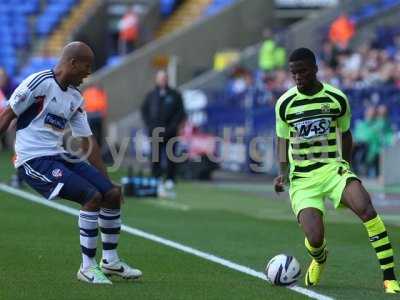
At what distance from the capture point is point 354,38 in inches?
1297

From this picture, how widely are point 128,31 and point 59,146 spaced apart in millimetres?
28591

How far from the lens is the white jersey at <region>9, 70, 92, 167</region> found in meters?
9.66

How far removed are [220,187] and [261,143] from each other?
355 centimetres

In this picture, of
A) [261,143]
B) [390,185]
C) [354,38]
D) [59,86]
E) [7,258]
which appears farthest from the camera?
[354,38]

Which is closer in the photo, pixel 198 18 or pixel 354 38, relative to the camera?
pixel 354 38

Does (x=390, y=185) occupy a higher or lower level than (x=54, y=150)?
lower

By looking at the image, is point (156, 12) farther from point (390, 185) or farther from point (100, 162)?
point (100, 162)

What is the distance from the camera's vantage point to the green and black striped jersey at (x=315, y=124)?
33.3ft

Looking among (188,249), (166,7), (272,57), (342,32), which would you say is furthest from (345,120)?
(166,7)

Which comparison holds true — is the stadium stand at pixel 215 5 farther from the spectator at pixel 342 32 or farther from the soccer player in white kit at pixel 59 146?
the soccer player in white kit at pixel 59 146

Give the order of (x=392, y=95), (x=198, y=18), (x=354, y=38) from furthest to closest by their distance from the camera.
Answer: (x=198, y=18)
(x=354, y=38)
(x=392, y=95)

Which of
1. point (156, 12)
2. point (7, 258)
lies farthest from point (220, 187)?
point (156, 12)

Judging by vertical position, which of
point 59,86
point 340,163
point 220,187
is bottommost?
point 220,187

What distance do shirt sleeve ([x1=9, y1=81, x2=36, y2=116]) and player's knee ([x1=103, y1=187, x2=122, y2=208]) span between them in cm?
97
